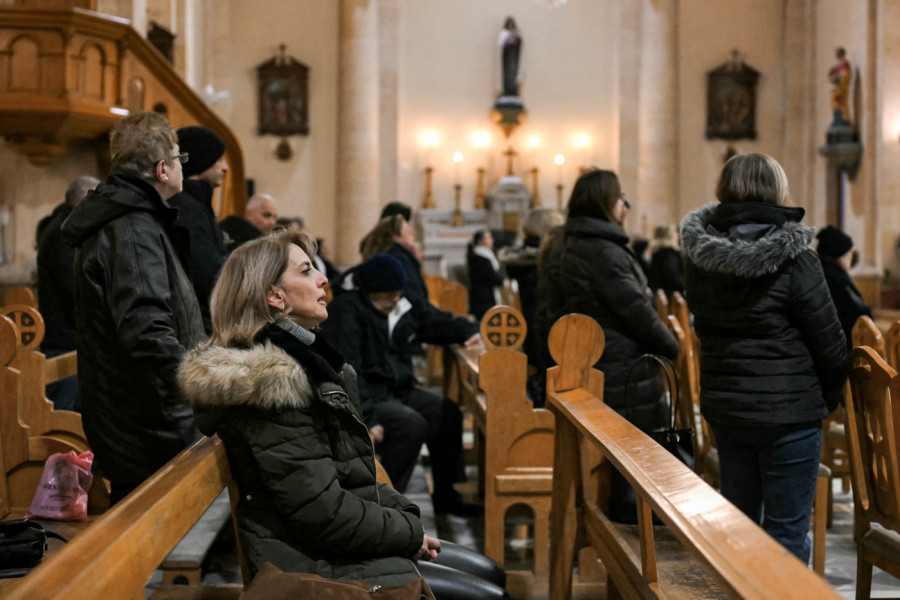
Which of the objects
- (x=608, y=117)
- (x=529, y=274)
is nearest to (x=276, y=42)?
(x=608, y=117)

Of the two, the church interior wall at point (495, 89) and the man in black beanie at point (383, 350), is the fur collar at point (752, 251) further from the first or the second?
the church interior wall at point (495, 89)

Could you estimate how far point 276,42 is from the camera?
1598 cm

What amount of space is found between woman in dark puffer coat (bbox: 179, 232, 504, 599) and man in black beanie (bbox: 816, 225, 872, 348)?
363 centimetres

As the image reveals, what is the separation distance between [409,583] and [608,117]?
15516 mm

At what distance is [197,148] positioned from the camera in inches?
156

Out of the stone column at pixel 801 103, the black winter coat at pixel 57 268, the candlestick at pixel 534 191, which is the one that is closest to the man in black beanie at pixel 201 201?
the black winter coat at pixel 57 268

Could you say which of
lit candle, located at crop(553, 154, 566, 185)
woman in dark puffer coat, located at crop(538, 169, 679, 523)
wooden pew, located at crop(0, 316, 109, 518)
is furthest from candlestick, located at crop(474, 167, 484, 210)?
wooden pew, located at crop(0, 316, 109, 518)

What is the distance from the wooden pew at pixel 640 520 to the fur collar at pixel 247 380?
0.84 m

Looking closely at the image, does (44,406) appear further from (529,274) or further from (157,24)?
(157,24)

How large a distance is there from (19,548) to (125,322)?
71 cm

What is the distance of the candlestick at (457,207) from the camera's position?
15469mm

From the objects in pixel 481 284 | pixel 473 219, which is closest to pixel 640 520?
pixel 481 284

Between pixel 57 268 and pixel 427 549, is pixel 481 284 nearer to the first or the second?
pixel 57 268

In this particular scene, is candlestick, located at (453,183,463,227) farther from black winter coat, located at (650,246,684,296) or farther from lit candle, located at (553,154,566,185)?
black winter coat, located at (650,246,684,296)
